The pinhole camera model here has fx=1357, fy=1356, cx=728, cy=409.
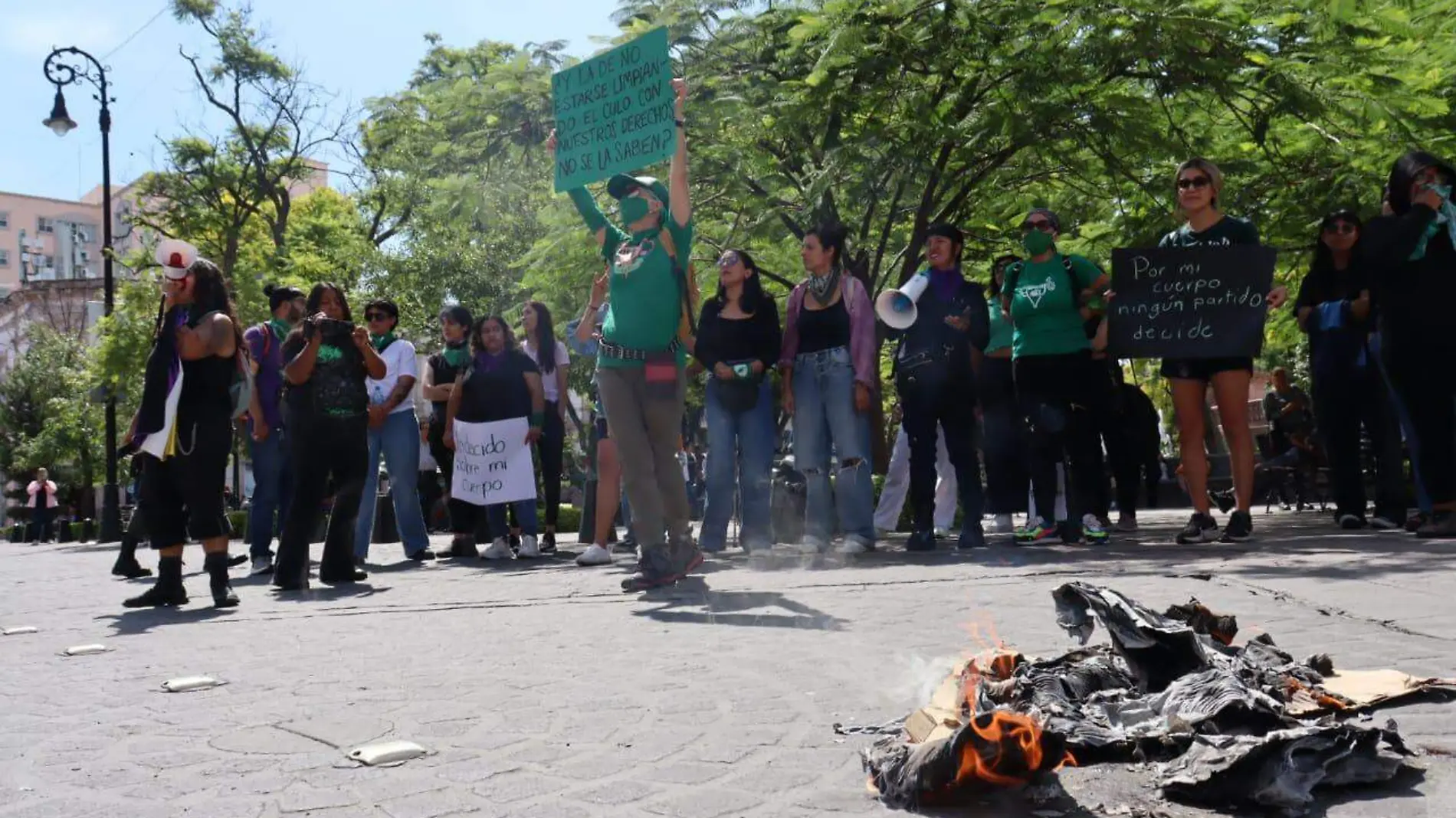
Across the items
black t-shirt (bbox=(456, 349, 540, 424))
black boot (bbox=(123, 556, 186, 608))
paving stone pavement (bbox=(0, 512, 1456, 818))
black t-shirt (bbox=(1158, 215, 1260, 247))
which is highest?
black t-shirt (bbox=(1158, 215, 1260, 247))

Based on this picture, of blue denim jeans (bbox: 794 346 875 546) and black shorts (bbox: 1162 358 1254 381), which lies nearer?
black shorts (bbox: 1162 358 1254 381)

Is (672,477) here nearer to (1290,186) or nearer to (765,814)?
(765,814)

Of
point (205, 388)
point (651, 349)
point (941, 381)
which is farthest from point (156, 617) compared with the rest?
point (941, 381)

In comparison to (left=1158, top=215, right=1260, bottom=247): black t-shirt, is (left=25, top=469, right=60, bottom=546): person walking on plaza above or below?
below

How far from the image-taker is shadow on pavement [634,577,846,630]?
17.8 ft

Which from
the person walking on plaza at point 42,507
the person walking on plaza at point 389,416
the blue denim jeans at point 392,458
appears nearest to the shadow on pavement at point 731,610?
the person walking on plaza at point 389,416

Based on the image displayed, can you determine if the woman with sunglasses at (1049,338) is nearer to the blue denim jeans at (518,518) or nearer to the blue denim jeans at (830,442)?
the blue denim jeans at (830,442)

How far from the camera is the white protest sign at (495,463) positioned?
34.3ft

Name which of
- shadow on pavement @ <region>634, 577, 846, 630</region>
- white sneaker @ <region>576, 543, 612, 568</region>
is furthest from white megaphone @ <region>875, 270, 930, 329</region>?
white sneaker @ <region>576, 543, 612, 568</region>

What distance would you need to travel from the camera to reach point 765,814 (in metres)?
2.74

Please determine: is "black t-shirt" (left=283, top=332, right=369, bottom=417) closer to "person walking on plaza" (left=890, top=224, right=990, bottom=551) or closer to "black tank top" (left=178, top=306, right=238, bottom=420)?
"black tank top" (left=178, top=306, right=238, bottom=420)

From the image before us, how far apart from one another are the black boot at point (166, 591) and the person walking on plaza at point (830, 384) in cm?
383

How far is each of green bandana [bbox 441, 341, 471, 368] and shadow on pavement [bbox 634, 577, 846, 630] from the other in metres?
4.42

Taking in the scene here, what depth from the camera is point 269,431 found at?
980 centimetres
